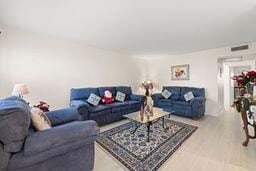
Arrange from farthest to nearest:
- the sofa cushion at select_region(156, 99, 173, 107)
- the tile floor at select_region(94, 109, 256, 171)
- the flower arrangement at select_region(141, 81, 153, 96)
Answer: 1. the flower arrangement at select_region(141, 81, 153, 96)
2. the sofa cushion at select_region(156, 99, 173, 107)
3. the tile floor at select_region(94, 109, 256, 171)

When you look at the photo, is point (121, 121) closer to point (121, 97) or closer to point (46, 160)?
point (121, 97)

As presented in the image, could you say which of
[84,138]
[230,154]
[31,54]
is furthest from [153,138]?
[31,54]

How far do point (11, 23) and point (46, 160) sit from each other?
2.75m

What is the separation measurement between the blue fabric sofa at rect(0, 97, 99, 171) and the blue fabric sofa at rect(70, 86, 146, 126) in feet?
5.04

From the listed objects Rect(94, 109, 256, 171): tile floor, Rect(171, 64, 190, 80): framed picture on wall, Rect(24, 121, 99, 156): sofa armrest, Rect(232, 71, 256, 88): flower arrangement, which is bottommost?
Rect(94, 109, 256, 171): tile floor

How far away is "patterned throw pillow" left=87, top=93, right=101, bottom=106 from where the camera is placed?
3574mm

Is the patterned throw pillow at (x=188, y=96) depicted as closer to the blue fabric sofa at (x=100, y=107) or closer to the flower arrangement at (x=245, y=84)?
the blue fabric sofa at (x=100, y=107)

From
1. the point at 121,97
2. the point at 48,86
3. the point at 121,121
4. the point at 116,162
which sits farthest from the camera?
the point at 121,97

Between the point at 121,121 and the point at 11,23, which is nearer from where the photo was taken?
the point at 11,23

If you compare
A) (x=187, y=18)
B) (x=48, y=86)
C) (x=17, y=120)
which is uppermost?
(x=187, y=18)

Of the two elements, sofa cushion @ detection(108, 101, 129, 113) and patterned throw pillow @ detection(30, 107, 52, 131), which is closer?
patterned throw pillow @ detection(30, 107, 52, 131)

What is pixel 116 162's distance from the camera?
185 centimetres

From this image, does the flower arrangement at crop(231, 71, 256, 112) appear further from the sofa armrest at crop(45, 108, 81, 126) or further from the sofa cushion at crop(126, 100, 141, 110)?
the sofa armrest at crop(45, 108, 81, 126)

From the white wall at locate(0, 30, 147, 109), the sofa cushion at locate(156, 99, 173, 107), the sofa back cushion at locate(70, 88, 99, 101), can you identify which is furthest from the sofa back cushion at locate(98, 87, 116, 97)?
the sofa cushion at locate(156, 99, 173, 107)
